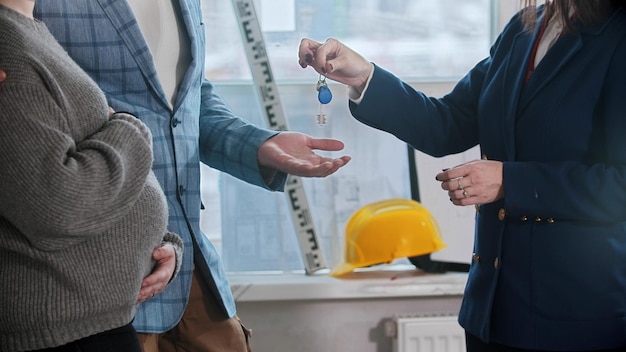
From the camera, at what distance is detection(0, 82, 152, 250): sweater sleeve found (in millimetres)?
988

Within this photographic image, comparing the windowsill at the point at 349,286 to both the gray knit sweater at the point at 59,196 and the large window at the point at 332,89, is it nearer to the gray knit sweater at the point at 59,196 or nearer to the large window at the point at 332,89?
the large window at the point at 332,89

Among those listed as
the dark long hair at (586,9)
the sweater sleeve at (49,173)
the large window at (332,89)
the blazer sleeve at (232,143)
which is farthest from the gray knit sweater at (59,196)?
the large window at (332,89)

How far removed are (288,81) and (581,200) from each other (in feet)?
4.78

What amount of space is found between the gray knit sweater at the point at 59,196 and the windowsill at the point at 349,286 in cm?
136

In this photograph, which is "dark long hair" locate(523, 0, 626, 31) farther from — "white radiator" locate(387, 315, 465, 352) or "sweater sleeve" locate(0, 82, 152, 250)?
"white radiator" locate(387, 315, 465, 352)

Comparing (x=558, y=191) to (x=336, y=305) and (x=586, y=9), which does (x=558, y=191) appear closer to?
(x=586, y=9)

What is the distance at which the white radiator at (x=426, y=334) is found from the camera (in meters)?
2.45

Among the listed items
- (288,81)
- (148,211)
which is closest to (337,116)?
(288,81)

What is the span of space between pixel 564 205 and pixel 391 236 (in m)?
1.15

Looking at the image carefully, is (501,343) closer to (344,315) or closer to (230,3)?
(344,315)

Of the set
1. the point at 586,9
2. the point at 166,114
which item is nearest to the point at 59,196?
the point at 166,114

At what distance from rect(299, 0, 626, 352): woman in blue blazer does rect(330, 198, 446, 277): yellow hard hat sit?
974mm

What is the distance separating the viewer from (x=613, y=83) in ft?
4.33

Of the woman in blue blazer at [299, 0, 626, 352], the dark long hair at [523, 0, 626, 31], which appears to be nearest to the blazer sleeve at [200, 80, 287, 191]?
the woman in blue blazer at [299, 0, 626, 352]
